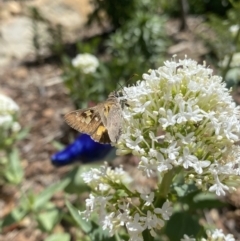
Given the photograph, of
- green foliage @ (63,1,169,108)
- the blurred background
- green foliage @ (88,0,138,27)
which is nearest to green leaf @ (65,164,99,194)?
the blurred background

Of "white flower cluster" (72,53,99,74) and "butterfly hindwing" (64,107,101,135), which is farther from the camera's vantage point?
"white flower cluster" (72,53,99,74)

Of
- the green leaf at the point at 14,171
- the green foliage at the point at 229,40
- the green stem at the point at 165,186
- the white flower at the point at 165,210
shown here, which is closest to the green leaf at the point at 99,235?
the green stem at the point at 165,186

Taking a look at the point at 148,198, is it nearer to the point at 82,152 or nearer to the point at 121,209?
the point at 121,209

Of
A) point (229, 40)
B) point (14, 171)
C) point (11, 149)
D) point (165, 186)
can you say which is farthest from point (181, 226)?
point (229, 40)

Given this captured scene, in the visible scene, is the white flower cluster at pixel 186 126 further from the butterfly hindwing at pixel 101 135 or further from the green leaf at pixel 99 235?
the green leaf at pixel 99 235

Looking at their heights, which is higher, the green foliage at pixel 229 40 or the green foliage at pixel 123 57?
the green foliage at pixel 229 40

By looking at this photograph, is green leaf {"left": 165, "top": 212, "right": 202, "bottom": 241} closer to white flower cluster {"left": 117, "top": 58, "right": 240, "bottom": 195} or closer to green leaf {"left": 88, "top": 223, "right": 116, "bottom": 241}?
green leaf {"left": 88, "top": 223, "right": 116, "bottom": 241}

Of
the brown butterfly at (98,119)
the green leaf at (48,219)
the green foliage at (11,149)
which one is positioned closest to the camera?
the brown butterfly at (98,119)

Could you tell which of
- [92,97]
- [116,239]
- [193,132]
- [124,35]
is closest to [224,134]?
[193,132]
